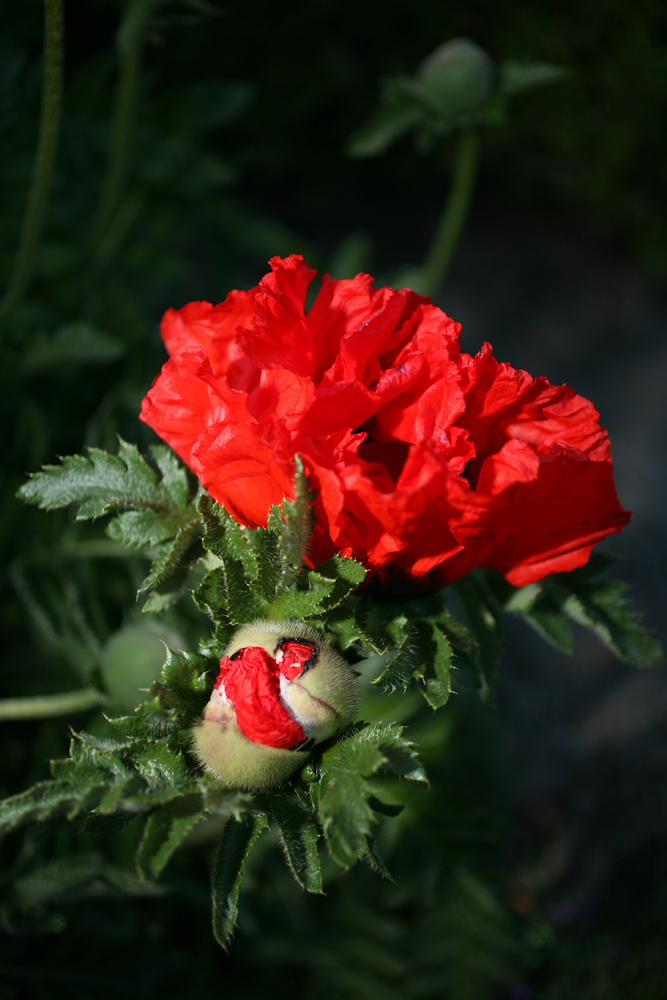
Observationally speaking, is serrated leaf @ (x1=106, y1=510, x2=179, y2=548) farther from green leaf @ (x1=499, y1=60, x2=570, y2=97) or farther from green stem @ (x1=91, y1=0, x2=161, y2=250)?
green leaf @ (x1=499, y1=60, x2=570, y2=97)

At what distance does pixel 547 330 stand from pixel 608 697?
7.99 ft

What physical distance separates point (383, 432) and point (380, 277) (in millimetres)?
1684

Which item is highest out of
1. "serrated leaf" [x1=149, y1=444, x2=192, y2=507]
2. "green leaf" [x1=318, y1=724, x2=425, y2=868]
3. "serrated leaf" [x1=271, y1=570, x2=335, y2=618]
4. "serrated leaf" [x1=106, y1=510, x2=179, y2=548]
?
"serrated leaf" [x1=149, y1=444, x2=192, y2=507]

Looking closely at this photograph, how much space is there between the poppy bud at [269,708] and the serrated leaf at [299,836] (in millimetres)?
34

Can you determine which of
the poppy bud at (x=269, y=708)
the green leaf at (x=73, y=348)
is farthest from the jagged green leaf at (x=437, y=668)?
the green leaf at (x=73, y=348)

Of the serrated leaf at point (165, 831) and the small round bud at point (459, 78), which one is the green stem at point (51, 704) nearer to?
the serrated leaf at point (165, 831)

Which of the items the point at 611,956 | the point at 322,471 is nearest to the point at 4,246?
the point at 322,471

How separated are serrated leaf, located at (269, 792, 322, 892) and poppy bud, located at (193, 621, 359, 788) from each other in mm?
34

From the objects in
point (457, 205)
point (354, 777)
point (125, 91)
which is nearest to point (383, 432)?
point (354, 777)

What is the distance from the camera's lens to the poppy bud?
85 cm

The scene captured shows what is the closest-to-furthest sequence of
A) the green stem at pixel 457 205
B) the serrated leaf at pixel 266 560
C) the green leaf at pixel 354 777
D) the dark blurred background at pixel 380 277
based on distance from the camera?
the green leaf at pixel 354 777 < the serrated leaf at pixel 266 560 < the dark blurred background at pixel 380 277 < the green stem at pixel 457 205

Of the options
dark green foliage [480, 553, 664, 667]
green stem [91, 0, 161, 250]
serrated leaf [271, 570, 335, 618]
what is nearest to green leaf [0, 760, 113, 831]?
serrated leaf [271, 570, 335, 618]

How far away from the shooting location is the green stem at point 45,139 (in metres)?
1.31

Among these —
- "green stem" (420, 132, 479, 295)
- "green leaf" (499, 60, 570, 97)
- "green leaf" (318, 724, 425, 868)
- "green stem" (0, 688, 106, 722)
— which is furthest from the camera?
"green stem" (420, 132, 479, 295)
